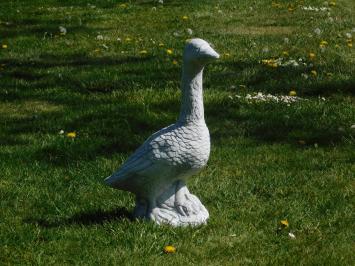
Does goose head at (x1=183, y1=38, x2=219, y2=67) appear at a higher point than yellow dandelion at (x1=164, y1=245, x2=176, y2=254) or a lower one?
higher

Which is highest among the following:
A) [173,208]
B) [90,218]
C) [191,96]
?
[191,96]

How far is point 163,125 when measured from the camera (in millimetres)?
7453

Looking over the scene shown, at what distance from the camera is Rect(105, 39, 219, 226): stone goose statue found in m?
4.71

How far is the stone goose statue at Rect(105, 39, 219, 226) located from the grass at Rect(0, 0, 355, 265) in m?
0.15

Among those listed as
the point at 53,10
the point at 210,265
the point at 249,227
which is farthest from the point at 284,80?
the point at 53,10

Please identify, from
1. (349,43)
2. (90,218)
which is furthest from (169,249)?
(349,43)

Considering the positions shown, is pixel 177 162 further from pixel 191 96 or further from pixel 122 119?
pixel 122 119

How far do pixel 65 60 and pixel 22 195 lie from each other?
460 cm

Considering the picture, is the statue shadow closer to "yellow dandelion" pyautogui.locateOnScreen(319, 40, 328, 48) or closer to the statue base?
the statue base

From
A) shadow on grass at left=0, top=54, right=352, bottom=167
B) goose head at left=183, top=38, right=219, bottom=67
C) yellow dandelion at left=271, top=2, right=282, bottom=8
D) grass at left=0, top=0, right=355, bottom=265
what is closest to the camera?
goose head at left=183, top=38, right=219, bottom=67

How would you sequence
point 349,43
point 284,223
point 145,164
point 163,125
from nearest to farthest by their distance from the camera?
1. point 145,164
2. point 284,223
3. point 163,125
4. point 349,43

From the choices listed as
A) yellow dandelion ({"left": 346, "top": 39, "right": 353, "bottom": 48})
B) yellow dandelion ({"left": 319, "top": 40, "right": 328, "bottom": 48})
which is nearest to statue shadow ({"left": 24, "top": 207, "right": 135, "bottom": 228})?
yellow dandelion ({"left": 319, "top": 40, "right": 328, "bottom": 48})

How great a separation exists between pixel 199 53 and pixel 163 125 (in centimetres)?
289

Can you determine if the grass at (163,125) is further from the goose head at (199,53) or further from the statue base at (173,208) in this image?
the goose head at (199,53)
